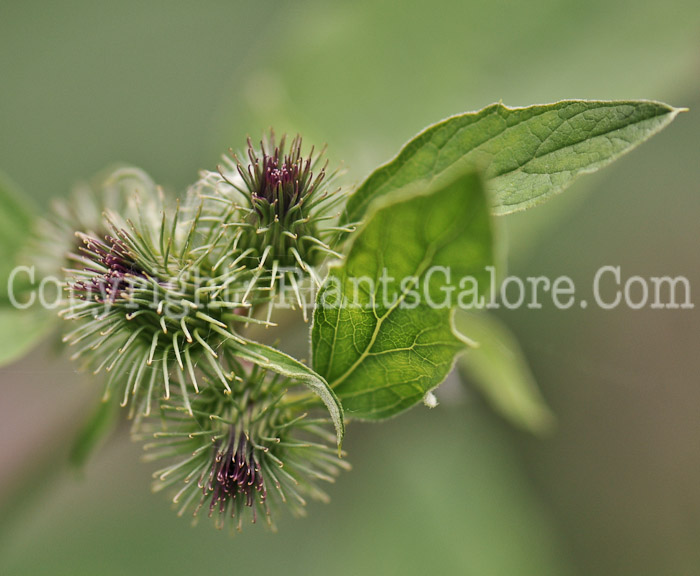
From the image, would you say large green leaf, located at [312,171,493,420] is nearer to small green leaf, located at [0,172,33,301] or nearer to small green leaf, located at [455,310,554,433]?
small green leaf, located at [455,310,554,433]

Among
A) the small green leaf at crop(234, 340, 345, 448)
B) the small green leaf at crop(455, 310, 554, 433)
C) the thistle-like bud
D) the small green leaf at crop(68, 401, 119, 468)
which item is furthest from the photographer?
the small green leaf at crop(455, 310, 554, 433)

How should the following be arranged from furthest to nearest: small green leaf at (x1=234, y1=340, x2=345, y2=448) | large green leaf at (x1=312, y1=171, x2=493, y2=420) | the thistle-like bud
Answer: the thistle-like bud, small green leaf at (x1=234, y1=340, x2=345, y2=448), large green leaf at (x1=312, y1=171, x2=493, y2=420)

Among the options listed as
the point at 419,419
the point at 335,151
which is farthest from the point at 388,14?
the point at 419,419

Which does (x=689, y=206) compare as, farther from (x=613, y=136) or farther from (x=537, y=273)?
(x=613, y=136)

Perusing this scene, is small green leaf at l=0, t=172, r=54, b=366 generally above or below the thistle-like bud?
above

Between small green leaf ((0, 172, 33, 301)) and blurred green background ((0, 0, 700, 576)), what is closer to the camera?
small green leaf ((0, 172, 33, 301))

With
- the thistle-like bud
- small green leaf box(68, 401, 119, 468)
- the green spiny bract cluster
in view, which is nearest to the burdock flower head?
the green spiny bract cluster

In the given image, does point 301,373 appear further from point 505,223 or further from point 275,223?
point 505,223

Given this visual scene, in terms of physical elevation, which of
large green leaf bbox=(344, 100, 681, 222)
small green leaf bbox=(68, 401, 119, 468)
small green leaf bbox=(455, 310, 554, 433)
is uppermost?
large green leaf bbox=(344, 100, 681, 222)
